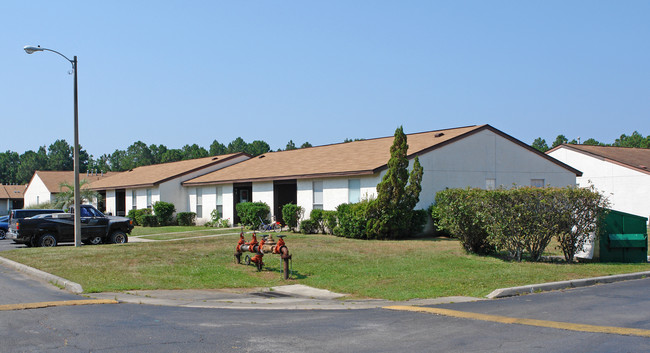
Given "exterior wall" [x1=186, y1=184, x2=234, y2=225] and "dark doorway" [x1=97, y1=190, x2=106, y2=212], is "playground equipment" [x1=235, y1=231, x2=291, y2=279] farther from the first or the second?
"dark doorway" [x1=97, y1=190, x2=106, y2=212]

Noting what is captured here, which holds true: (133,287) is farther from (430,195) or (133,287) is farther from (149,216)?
(149,216)

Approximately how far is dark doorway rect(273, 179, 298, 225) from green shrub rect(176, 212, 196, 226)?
8.19 m

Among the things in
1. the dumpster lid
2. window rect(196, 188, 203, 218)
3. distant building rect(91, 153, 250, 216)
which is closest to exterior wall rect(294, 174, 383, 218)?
the dumpster lid

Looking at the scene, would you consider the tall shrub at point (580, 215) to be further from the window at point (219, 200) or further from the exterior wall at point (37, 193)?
the exterior wall at point (37, 193)

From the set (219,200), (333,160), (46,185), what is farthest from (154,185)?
(46,185)

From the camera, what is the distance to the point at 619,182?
38531mm

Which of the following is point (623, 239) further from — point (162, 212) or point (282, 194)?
point (162, 212)

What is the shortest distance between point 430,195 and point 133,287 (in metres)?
16.1

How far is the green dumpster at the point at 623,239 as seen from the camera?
53.0 feet

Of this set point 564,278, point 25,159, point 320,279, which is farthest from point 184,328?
point 25,159

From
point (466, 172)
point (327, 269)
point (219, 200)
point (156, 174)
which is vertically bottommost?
point (327, 269)

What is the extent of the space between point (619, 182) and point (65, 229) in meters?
34.0

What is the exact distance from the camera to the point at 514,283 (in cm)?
A: 1250

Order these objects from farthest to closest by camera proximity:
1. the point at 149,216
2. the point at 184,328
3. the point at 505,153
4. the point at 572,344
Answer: the point at 149,216
the point at 505,153
the point at 184,328
the point at 572,344
